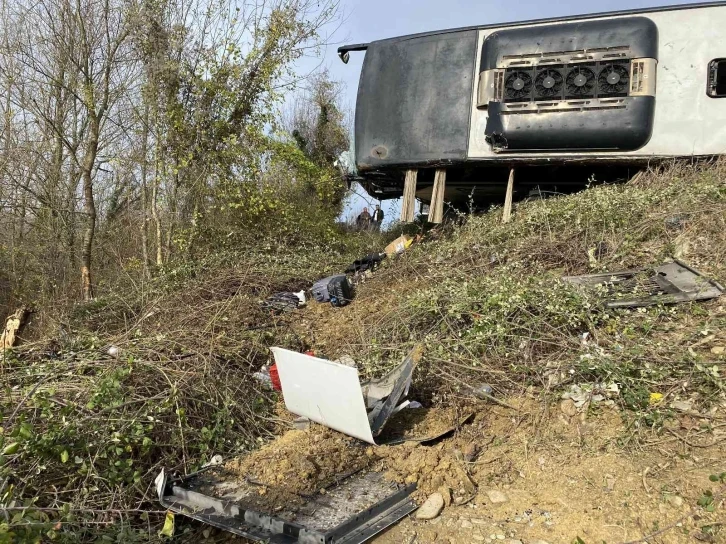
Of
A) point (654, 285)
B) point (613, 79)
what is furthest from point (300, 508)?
point (613, 79)

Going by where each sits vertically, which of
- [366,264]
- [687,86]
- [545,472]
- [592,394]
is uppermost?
[687,86]

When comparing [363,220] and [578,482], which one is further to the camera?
[363,220]

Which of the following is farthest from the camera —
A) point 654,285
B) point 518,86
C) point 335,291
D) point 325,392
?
point 518,86

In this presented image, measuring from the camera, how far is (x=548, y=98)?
6.52 metres

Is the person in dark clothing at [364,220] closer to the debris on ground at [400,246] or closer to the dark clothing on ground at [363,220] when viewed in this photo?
the dark clothing on ground at [363,220]

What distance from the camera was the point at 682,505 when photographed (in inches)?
89.4

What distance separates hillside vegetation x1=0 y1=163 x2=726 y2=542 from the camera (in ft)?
8.64

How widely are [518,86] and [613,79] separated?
1168 millimetres

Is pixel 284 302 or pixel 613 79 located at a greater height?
pixel 613 79

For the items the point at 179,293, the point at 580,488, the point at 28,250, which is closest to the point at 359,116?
the point at 179,293

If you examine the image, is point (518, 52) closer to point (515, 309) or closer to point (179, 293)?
point (515, 309)

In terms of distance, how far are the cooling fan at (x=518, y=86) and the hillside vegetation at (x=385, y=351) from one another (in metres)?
1.68

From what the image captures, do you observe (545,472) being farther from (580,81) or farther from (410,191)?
(410,191)

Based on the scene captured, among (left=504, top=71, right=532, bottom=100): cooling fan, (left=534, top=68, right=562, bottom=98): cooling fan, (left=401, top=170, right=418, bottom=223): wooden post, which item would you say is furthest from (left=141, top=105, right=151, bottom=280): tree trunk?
(left=534, top=68, right=562, bottom=98): cooling fan
